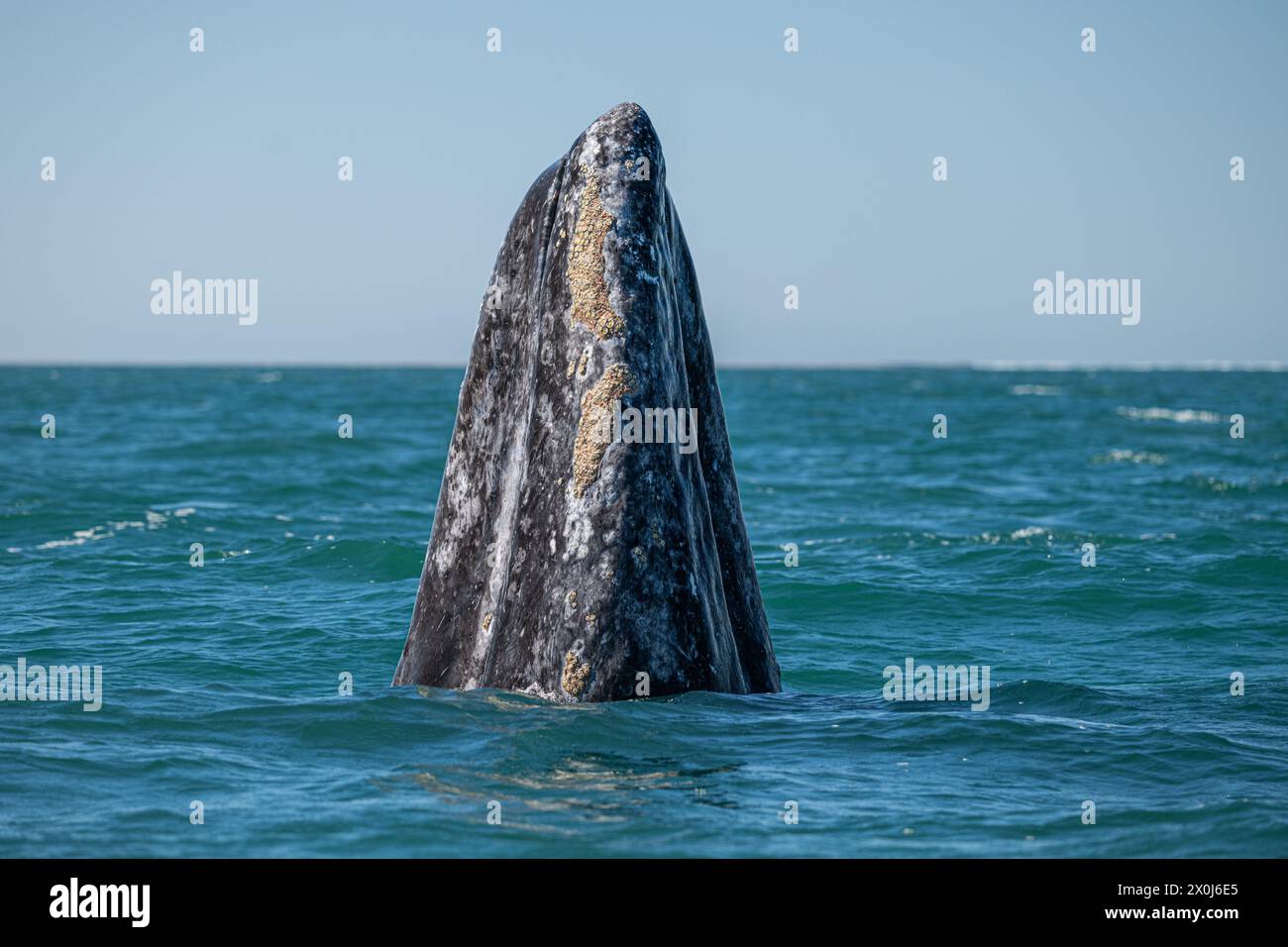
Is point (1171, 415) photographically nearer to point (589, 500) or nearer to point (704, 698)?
point (704, 698)

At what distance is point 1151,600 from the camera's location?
38.8 ft

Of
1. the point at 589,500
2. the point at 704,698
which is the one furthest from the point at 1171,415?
the point at 589,500

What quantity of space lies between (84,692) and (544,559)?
9.46 feet

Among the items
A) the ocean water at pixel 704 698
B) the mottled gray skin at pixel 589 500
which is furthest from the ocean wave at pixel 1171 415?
the mottled gray skin at pixel 589 500

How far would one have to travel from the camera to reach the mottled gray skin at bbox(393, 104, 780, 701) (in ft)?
19.6

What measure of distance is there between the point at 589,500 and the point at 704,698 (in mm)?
965

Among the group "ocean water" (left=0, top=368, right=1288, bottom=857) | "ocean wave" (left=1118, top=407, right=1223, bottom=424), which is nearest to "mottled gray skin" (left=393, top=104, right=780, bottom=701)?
"ocean water" (left=0, top=368, right=1288, bottom=857)

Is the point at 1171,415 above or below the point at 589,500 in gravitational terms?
above

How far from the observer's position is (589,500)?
605cm

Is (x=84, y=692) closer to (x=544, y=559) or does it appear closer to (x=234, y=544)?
(x=544, y=559)

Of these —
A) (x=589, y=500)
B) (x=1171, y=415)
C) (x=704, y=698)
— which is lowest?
(x=704, y=698)

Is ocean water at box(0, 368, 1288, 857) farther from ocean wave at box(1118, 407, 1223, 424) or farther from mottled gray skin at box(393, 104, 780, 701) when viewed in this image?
ocean wave at box(1118, 407, 1223, 424)

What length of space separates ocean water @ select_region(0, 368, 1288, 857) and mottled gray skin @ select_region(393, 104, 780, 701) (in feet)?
0.73
